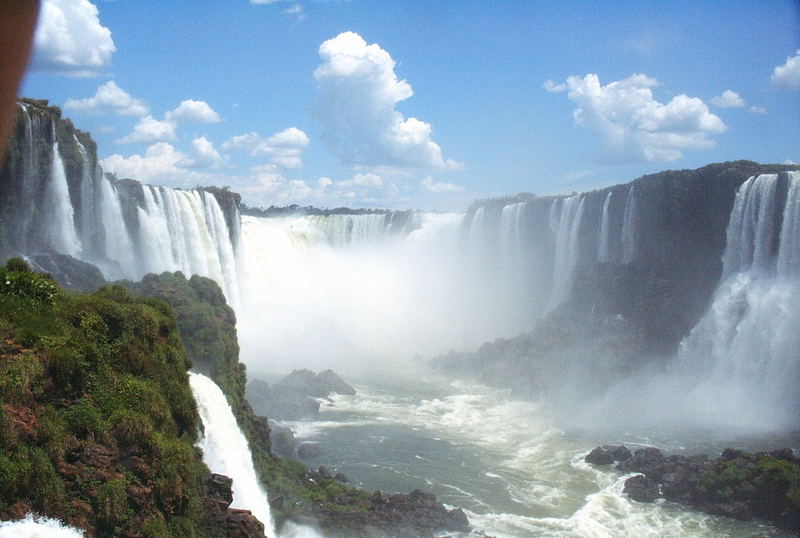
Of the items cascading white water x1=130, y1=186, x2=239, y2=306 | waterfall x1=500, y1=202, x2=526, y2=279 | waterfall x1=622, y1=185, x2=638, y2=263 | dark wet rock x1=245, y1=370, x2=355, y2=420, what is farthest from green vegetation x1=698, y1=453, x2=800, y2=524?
waterfall x1=500, y1=202, x2=526, y2=279

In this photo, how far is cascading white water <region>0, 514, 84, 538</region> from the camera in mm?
8055

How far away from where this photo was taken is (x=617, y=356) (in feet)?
112

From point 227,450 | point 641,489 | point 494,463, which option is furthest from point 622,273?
point 227,450

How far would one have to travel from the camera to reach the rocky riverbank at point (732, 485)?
18453 mm

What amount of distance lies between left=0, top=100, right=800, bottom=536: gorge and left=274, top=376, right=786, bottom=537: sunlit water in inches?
3.9

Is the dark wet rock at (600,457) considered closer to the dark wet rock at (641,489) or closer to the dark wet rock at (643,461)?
the dark wet rock at (643,461)

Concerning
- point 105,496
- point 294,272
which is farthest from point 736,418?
point 294,272

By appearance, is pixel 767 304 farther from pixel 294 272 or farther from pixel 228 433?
pixel 294 272

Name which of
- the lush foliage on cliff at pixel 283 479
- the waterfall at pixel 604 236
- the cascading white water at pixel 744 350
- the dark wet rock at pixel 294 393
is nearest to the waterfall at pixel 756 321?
the cascading white water at pixel 744 350

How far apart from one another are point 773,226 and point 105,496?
96.2ft

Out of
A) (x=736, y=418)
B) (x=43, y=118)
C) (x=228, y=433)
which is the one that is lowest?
(x=736, y=418)

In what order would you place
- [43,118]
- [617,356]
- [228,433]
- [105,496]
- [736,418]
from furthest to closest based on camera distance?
[617,356] < [736,418] < [43,118] < [228,433] < [105,496]

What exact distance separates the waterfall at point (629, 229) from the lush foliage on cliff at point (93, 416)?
29883 mm

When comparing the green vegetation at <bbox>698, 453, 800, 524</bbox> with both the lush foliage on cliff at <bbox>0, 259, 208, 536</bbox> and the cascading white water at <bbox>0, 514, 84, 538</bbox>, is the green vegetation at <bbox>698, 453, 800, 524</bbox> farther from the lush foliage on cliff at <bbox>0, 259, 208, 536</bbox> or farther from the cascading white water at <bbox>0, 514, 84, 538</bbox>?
the cascading white water at <bbox>0, 514, 84, 538</bbox>
